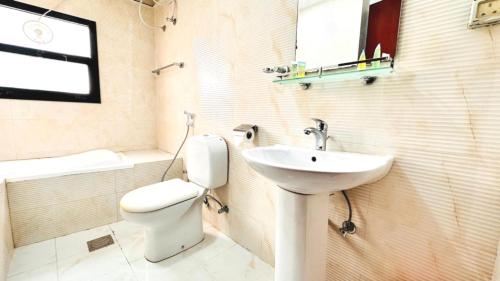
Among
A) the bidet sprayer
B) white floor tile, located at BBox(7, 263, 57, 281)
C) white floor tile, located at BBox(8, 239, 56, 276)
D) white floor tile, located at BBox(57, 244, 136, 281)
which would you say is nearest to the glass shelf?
the bidet sprayer

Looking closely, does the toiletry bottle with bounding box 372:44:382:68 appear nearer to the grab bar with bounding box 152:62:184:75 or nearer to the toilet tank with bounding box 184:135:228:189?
the toilet tank with bounding box 184:135:228:189

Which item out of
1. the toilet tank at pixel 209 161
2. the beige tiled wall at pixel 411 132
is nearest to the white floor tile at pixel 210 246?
the beige tiled wall at pixel 411 132

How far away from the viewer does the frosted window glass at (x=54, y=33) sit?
180 centimetres

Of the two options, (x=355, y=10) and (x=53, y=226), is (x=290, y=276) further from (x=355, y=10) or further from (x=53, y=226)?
(x=53, y=226)

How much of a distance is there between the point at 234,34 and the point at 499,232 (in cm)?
160

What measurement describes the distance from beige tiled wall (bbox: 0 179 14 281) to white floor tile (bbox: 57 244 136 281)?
25 centimetres

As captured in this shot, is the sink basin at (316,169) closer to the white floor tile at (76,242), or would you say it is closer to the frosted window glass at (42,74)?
the white floor tile at (76,242)

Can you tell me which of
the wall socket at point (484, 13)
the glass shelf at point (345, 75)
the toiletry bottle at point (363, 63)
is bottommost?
the glass shelf at point (345, 75)

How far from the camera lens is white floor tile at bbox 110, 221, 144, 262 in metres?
1.50

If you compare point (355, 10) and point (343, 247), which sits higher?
point (355, 10)

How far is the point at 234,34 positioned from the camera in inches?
59.3

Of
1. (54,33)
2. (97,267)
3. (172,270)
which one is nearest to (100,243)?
(97,267)

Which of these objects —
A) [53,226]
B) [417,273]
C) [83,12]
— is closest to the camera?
[417,273]

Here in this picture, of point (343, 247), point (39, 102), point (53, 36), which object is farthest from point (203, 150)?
point (53, 36)
